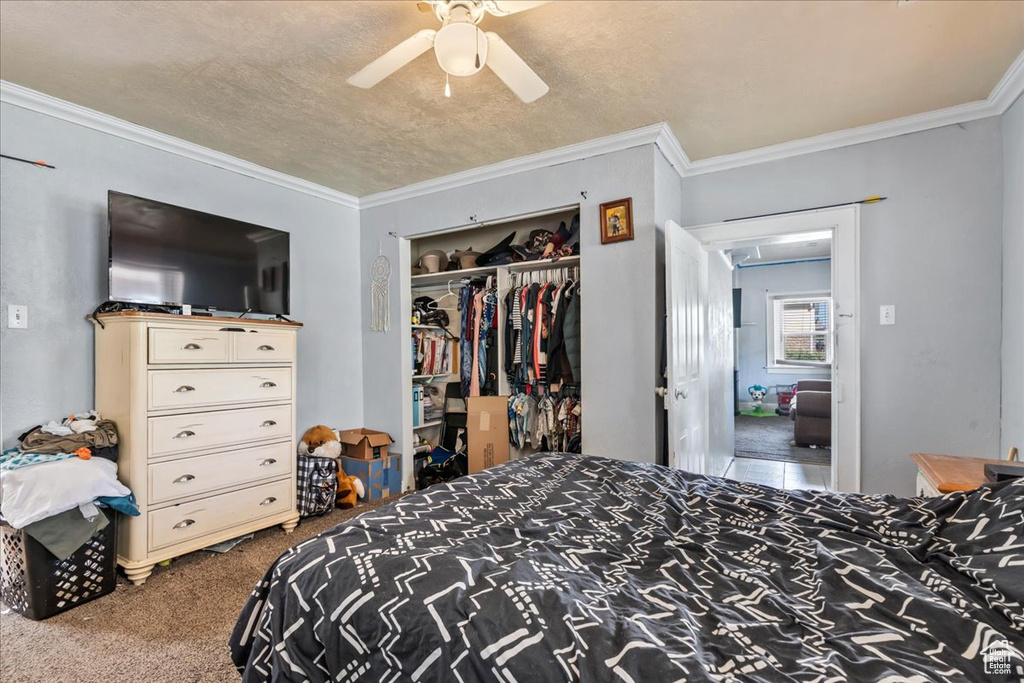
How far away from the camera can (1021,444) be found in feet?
7.42

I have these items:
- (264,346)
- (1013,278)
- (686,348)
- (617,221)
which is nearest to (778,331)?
(1013,278)

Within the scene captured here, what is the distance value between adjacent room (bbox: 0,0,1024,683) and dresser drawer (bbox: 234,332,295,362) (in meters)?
0.03

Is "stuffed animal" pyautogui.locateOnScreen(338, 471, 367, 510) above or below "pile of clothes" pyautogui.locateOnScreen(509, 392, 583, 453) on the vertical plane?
below

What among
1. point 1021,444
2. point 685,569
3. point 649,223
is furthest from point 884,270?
point 685,569

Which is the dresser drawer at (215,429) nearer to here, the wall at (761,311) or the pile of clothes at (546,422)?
the pile of clothes at (546,422)

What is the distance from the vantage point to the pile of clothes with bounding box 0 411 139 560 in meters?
1.99

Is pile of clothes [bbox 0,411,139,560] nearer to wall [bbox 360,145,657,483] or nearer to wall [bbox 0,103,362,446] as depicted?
wall [bbox 0,103,362,446]

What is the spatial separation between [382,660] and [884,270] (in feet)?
10.4

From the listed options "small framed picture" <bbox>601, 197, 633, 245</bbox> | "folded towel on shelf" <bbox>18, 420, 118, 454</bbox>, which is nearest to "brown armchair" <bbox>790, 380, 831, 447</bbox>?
"small framed picture" <bbox>601, 197, 633, 245</bbox>

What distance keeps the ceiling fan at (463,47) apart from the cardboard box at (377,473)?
2.65m

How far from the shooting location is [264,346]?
2912 millimetres

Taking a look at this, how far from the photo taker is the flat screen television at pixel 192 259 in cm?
→ 247

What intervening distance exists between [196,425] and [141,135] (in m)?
1.69

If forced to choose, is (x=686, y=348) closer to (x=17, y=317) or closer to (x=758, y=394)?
(x=17, y=317)
